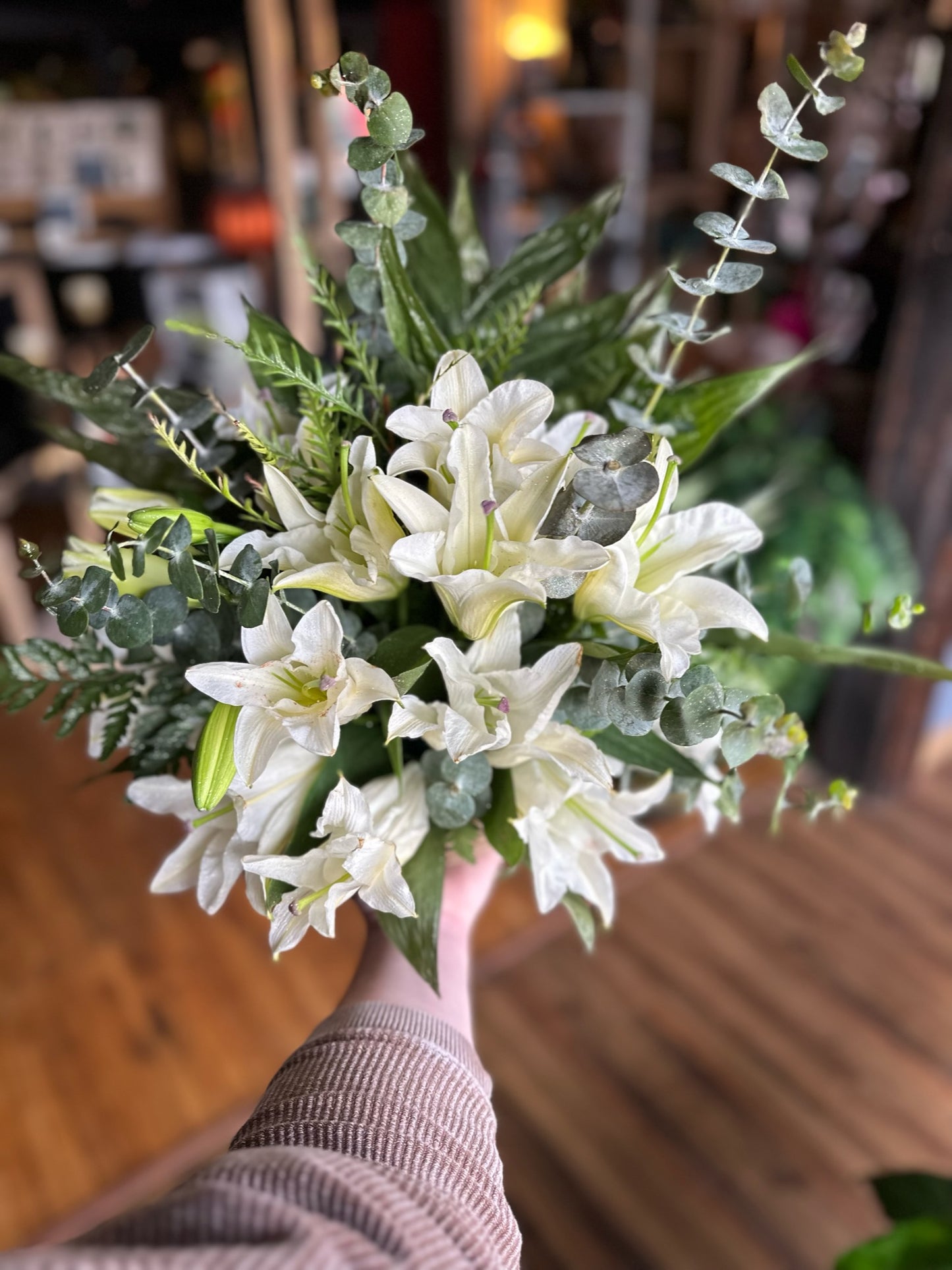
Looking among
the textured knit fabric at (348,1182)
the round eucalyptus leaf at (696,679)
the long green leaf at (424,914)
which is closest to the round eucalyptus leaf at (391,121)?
the round eucalyptus leaf at (696,679)

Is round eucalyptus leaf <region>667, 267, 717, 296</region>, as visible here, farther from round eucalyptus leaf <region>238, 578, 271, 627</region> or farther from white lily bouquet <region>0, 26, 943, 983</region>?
round eucalyptus leaf <region>238, 578, 271, 627</region>

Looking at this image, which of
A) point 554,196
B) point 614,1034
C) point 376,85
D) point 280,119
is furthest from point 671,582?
point 554,196

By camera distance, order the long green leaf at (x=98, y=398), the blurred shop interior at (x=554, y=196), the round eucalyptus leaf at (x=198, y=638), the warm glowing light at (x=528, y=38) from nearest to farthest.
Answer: the round eucalyptus leaf at (x=198, y=638), the long green leaf at (x=98, y=398), the blurred shop interior at (x=554, y=196), the warm glowing light at (x=528, y=38)

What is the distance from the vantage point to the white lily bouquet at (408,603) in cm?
62

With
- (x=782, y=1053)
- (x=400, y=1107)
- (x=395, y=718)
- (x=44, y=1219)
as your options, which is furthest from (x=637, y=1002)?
(x=395, y=718)

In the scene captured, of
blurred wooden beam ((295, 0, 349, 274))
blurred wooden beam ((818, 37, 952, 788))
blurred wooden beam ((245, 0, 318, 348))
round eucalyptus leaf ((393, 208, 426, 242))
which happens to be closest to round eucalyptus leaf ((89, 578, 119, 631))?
round eucalyptus leaf ((393, 208, 426, 242))

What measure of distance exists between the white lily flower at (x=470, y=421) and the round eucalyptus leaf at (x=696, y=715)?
192mm

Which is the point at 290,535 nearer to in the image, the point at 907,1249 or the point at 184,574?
the point at 184,574

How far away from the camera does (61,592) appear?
587mm

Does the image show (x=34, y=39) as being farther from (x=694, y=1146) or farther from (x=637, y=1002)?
(x=694, y=1146)

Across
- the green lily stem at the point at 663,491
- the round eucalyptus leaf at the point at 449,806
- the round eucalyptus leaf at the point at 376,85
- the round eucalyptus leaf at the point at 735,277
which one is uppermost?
the round eucalyptus leaf at the point at 376,85

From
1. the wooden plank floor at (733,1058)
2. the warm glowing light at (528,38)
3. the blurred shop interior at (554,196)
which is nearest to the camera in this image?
the wooden plank floor at (733,1058)

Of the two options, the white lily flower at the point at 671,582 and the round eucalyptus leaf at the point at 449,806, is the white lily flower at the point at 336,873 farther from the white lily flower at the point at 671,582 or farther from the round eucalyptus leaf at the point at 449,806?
the white lily flower at the point at 671,582

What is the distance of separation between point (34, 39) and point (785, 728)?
5.86 m
